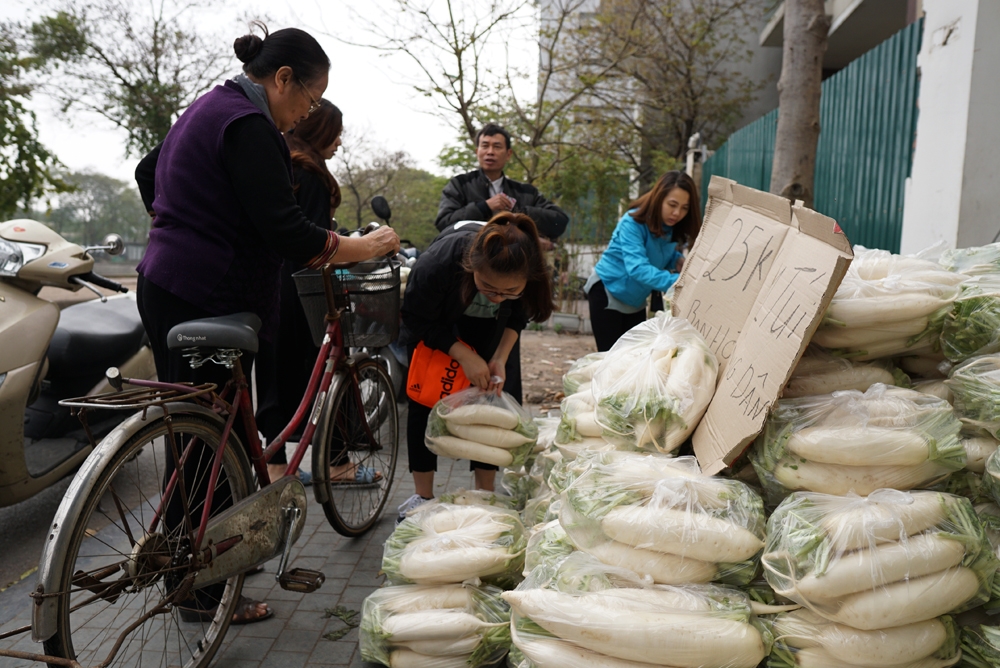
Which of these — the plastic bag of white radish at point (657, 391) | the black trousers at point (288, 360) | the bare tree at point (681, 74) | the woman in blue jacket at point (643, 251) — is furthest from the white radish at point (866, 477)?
the bare tree at point (681, 74)

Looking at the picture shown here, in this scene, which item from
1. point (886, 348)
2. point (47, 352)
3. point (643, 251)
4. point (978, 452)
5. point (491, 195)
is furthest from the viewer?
point (491, 195)

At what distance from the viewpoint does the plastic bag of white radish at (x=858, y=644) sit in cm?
166

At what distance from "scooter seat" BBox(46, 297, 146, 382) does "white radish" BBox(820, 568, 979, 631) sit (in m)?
3.66

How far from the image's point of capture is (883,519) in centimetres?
168

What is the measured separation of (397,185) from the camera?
28.0 metres

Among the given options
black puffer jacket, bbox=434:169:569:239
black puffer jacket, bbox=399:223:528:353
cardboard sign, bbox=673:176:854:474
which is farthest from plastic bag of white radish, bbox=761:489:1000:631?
black puffer jacket, bbox=434:169:569:239

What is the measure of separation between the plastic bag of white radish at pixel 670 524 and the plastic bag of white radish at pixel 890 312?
0.57 metres

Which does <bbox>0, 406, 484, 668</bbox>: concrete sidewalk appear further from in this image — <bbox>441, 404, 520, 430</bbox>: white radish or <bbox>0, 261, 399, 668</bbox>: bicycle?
<bbox>441, 404, 520, 430</bbox>: white radish

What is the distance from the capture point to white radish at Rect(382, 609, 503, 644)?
2.29 m

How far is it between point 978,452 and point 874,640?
655mm

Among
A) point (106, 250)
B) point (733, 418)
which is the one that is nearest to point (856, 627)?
point (733, 418)

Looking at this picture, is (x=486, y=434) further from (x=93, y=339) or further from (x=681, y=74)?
(x=681, y=74)

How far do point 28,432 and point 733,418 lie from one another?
3410mm

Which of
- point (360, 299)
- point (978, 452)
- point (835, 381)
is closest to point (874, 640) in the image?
point (978, 452)
